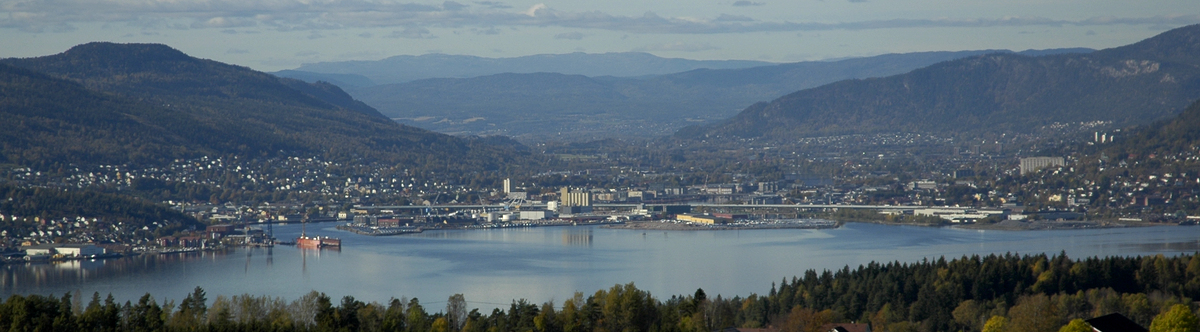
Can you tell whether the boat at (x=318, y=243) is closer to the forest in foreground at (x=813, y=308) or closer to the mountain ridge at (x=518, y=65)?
the forest in foreground at (x=813, y=308)

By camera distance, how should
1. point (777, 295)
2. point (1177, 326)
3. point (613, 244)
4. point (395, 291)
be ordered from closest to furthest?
1. point (1177, 326)
2. point (777, 295)
3. point (395, 291)
4. point (613, 244)

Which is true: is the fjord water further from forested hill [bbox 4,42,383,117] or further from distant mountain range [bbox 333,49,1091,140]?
distant mountain range [bbox 333,49,1091,140]

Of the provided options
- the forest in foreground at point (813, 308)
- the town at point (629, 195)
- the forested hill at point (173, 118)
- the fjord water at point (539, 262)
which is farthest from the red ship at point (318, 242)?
the forested hill at point (173, 118)

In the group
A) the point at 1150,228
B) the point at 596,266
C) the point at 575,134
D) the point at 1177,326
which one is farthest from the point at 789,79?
the point at 1177,326

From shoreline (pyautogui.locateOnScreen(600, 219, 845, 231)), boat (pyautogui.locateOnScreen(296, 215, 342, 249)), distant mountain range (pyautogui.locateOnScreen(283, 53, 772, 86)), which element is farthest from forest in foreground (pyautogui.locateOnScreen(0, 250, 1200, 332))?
distant mountain range (pyautogui.locateOnScreen(283, 53, 772, 86))

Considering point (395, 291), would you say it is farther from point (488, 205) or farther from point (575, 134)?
point (575, 134)
